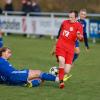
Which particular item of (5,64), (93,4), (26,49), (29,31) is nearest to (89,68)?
(5,64)

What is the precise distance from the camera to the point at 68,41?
12500 millimetres

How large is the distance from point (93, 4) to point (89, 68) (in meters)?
28.4

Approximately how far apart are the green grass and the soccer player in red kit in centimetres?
55

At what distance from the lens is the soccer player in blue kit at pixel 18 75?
39.2 ft

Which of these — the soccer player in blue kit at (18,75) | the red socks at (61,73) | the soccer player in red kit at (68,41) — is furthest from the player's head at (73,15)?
the soccer player in blue kit at (18,75)

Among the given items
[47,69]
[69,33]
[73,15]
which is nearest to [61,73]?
[69,33]

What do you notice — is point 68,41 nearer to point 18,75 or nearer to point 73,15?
point 73,15

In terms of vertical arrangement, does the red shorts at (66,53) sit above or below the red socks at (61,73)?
above

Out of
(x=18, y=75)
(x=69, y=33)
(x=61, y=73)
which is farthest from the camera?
(x=69, y=33)

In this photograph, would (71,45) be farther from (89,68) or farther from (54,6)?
(54,6)

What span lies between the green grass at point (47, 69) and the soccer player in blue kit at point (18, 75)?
0.17 metres

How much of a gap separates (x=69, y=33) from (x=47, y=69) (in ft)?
9.84

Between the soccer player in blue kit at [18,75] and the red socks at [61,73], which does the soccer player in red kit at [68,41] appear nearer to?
the red socks at [61,73]

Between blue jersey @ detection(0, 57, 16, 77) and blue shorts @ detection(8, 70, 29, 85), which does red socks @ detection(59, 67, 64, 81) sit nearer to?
blue shorts @ detection(8, 70, 29, 85)
